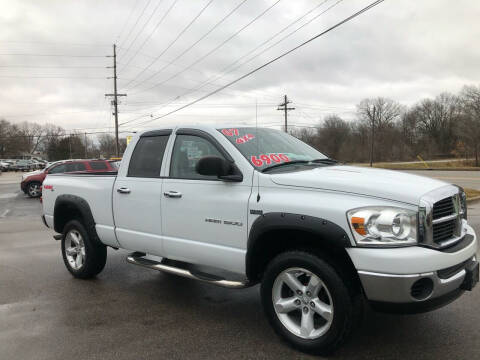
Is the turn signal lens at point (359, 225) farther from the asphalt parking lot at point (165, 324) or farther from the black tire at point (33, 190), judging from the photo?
the black tire at point (33, 190)

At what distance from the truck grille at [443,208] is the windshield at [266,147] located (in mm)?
1412

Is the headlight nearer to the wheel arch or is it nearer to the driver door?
the wheel arch

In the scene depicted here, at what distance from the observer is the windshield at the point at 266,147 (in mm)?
4008

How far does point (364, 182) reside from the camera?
3.30 m

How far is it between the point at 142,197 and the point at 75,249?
1.88 metres

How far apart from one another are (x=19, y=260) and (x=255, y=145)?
4.96 meters

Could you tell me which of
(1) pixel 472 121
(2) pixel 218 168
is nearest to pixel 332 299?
(2) pixel 218 168

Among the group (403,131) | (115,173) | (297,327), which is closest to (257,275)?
(297,327)

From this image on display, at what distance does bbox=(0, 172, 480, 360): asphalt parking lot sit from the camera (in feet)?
11.5

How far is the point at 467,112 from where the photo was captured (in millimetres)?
50312

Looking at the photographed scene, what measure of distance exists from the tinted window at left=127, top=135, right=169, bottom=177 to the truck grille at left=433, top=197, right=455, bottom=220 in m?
2.80

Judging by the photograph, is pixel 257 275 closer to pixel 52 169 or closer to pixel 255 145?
pixel 255 145

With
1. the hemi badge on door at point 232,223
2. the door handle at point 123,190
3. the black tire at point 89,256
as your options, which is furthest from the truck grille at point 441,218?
the black tire at point 89,256

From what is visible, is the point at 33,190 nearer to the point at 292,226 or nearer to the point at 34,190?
the point at 34,190
